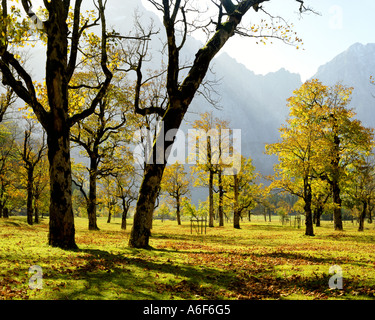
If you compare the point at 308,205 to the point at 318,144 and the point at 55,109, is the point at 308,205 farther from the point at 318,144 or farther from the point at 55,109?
the point at 55,109

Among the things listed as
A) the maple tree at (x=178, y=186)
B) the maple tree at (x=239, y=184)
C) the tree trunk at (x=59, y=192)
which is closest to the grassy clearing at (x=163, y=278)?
the tree trunk at (x=59, y=192)

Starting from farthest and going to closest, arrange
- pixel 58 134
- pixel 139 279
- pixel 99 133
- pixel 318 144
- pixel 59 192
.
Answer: pixel 99 133 < pixel 318 144 < pixel 58 134 < pixel 59 192 < pixel 139 279

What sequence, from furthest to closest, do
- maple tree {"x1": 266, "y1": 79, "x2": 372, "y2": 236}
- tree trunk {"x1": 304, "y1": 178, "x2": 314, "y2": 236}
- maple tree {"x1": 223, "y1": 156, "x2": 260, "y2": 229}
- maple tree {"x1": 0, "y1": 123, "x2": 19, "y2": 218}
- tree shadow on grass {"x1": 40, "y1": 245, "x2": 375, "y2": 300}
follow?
1. maple tree {"x1": 223, "y1": 156, "x2": 260, "y2": 229}
2. maple tree {"x1": 0, "y1": 123, "x2": 19, "y2": 218}
3. maple tree {"x1": 266, "y1": 79, "x2": 372, "y2": 236}
4. tree trunk {"x1": 304, "y1": 178, "x2": 314, "y2": 236}
5. tree shadow on grass {"x1": 40, "y1": 245, "x2": 375, "y2": 300}

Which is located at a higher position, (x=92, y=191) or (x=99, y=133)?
(x=99, y=133)

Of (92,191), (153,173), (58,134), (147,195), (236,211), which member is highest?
(58,134)

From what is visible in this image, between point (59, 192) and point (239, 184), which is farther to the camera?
point (239, 184)

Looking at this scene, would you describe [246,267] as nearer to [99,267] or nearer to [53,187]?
[99,267]

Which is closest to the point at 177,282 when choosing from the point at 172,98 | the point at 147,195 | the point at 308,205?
the point at 147,195

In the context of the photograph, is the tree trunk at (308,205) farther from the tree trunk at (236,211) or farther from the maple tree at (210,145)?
the maple tree at (210,145)

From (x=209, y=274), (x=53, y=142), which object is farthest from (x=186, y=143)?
(x=209, y=274)

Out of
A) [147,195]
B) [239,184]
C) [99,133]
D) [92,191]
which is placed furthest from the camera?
[239,184]

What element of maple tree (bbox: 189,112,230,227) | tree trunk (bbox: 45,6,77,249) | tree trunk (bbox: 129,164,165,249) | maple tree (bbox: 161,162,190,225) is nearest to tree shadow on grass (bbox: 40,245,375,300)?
tree trunk (bbox: 45,6,77,249)

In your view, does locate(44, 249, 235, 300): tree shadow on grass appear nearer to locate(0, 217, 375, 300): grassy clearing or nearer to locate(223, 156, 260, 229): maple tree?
locate(0, 217, 375, 300): grassy clearing

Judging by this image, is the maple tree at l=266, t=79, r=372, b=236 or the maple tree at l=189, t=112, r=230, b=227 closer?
the maple tree at l=266, t=79, r=372, b=236
